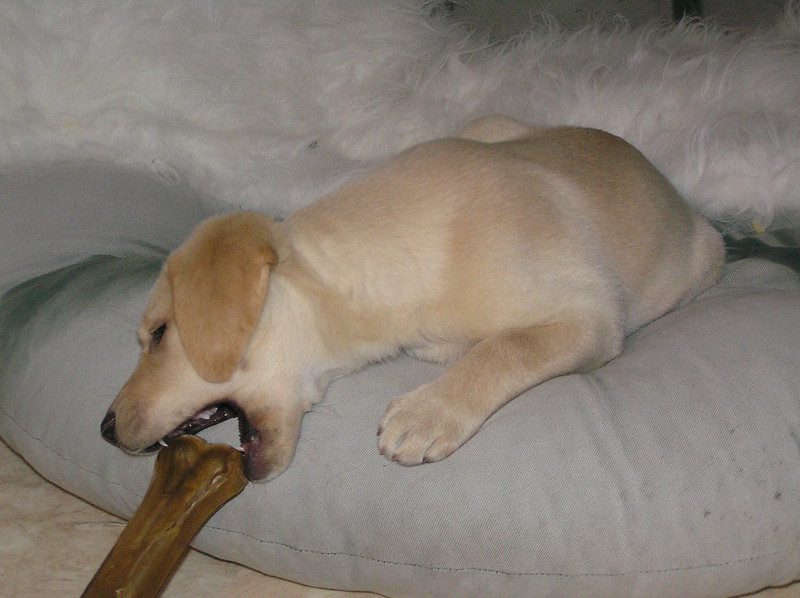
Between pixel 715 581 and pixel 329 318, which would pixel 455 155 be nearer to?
pixel 329 318

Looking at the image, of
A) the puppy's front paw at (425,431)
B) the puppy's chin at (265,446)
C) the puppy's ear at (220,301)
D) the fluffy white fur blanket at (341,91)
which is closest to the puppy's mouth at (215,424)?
the puppy's chin at (265,446)

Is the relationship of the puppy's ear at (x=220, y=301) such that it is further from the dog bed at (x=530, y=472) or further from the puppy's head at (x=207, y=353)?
the dog bed at (x=530, y=472)

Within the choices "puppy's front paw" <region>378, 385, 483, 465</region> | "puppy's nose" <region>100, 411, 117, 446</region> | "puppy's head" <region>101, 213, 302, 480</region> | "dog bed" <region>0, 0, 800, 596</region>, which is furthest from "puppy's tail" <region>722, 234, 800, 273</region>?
"puppy's nose" <region>100, 411, 117, 446</region>

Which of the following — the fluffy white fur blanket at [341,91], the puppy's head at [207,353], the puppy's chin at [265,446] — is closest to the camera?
the puppy's head at [207,353]

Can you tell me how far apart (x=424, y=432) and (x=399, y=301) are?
368mm

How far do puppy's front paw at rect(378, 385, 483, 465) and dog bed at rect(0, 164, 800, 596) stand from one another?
0.03 meters

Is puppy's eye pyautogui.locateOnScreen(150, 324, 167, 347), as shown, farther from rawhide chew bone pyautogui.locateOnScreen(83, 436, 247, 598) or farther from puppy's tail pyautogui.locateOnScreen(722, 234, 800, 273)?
puppy's tail pyautogui.locateOnScreen(722, 234, 800, 273)

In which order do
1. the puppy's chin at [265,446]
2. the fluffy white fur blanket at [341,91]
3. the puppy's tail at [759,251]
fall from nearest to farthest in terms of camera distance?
the puppy's chin at [265,446] < the puppy's tail at [759,251] < the fluffy white fur blanket at [341,91]

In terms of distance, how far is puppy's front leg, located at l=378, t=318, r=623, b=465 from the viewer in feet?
6.59

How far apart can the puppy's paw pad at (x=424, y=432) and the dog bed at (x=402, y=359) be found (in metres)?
0.03

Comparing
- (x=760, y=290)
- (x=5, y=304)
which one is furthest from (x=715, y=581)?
(x=5, y=304)

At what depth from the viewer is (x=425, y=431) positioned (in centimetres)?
201

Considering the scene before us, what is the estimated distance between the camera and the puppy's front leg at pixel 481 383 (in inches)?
79.1

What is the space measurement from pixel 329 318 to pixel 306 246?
19 centimetres
